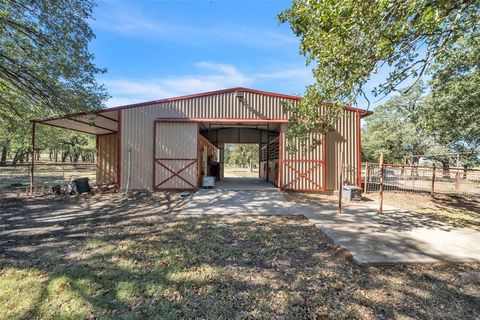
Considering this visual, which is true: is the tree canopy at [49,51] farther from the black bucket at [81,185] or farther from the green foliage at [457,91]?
the green foliage at [457,91]

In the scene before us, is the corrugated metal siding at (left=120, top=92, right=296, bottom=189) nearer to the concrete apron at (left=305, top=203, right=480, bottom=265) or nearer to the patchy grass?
the patchy grass

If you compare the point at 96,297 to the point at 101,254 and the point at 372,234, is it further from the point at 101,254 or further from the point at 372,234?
the point at 372,234

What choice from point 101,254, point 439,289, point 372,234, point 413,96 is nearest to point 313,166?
point 372,234

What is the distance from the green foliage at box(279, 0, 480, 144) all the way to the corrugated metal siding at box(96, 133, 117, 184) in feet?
36.3

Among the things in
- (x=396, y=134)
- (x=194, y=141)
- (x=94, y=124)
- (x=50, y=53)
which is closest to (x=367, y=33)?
(x=194, y=141)

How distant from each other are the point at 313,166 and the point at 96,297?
8.49 m

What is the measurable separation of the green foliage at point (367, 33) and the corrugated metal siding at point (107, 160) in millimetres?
11077

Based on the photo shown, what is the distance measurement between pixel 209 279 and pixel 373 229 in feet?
12.6

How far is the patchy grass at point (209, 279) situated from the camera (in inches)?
92.2

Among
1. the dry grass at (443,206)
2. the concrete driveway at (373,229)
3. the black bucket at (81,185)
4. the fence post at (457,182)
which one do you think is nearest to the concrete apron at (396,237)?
the concrete driveway at (373,229)

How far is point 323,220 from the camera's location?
564 cm

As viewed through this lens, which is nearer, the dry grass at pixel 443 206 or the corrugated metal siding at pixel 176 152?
the dry grass at pixel 443 206

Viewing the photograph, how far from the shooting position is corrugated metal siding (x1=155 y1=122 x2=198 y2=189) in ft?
30.9

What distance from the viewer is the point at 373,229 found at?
16.1ft
